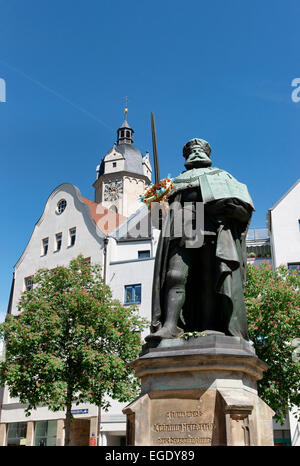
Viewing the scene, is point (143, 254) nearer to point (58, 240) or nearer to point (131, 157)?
point (58, 240)

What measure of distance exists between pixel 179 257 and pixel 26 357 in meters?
15.1

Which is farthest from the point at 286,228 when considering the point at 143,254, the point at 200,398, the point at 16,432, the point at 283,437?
the point at 200,398

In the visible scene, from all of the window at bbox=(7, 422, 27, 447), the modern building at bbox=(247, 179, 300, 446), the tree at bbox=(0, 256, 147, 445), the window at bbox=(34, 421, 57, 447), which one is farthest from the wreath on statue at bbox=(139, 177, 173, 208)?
the window at bbox=(7, 422, 27, 447)

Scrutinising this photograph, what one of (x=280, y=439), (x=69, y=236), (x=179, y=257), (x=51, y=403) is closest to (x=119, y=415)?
(x=280, y=439)

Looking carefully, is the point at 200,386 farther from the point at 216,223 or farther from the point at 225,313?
the point at 216,223

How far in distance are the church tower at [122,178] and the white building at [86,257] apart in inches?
782

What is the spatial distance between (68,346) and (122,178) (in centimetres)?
4587

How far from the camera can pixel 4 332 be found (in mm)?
21812

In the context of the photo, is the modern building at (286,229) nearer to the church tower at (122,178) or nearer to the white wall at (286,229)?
the white wall at (286,229)

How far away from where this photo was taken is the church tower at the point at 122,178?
206 ft

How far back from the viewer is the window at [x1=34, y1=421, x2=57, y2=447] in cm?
3090

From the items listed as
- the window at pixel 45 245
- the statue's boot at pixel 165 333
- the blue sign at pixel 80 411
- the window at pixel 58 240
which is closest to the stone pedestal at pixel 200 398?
the statue's boot at pixel 165 333

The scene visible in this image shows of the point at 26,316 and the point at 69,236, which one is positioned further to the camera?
the point at 69,236

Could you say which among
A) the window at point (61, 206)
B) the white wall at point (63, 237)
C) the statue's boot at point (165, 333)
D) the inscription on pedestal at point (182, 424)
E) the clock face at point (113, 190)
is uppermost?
the clock face at point (113, 190)
